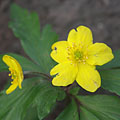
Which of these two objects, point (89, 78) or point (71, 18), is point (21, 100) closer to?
point (89, 78)

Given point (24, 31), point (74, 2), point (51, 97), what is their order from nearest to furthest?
point (51, 97), point (24, 31), point (74, 2)

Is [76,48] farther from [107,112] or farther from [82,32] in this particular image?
[107,112]

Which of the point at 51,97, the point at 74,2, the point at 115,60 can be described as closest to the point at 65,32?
the point at 74,2

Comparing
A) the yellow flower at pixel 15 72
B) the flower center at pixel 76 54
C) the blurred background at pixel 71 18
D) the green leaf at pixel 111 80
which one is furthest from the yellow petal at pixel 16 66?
the blurred background at pixel 71 18

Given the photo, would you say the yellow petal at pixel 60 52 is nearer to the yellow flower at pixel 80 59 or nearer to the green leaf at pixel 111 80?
the yellow flower at pixel 80 59

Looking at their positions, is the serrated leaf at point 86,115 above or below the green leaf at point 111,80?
below

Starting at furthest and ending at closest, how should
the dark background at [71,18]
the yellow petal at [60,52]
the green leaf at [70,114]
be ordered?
1. the dark background at [71,18]
2. the green leaf at [70,114]
3. the yellow petal at [60,52]
